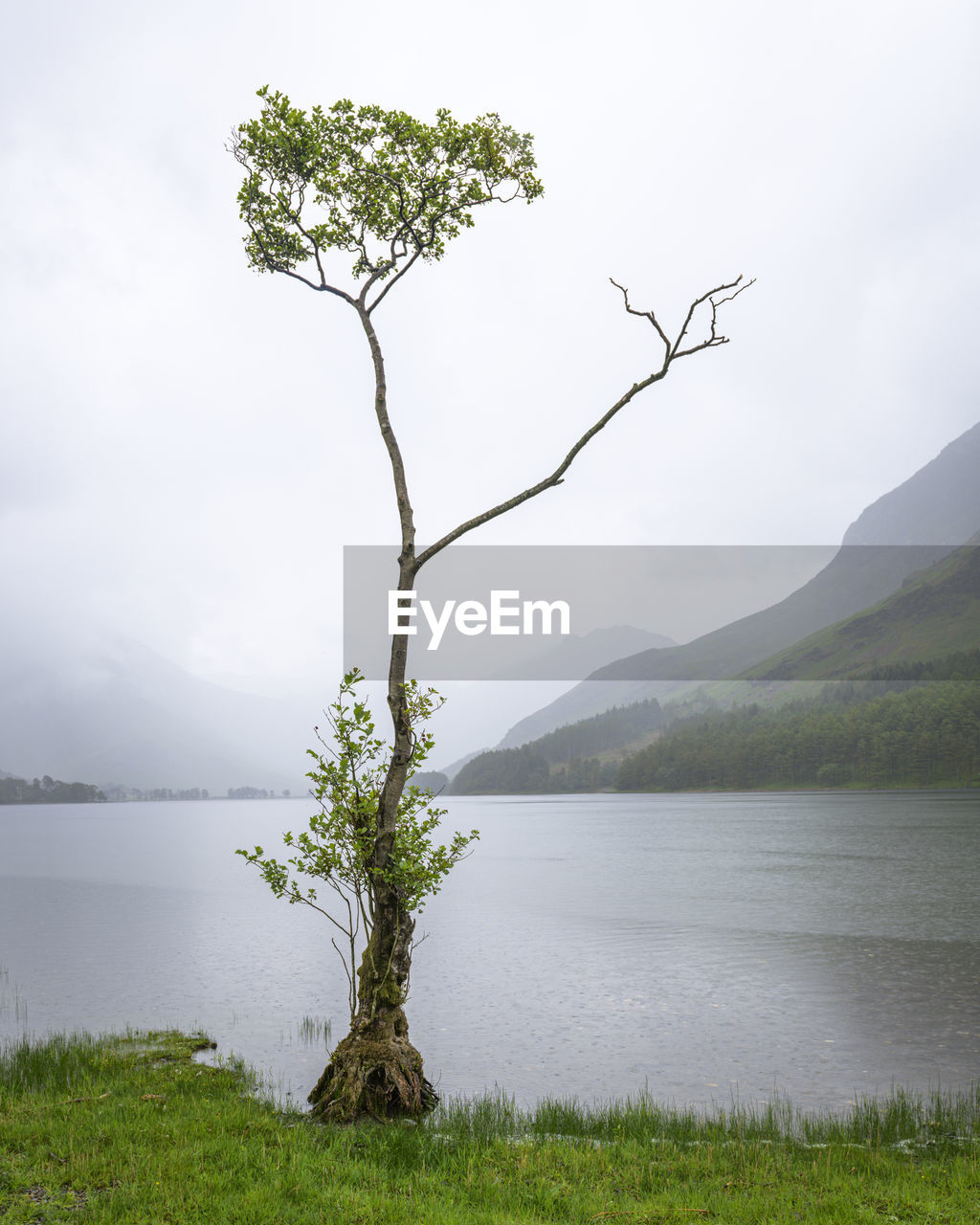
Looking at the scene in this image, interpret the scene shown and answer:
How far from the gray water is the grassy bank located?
3.07 meters

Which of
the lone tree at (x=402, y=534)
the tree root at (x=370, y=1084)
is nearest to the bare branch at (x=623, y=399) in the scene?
the lone tree at (x=402, y=534)

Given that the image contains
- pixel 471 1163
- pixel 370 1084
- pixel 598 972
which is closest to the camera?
pixel 471 1163

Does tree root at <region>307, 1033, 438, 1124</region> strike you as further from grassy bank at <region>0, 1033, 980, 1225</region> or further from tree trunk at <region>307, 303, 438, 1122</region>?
grassy bank at <region>0, 1033, 980, 1225</region>

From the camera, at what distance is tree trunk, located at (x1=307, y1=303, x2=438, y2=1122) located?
13180 millimetres

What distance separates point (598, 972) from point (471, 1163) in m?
19.6

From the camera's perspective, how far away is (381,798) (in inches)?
543

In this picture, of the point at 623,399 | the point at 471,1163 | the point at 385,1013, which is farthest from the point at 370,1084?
the point at 623,399

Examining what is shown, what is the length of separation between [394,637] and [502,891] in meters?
43.3

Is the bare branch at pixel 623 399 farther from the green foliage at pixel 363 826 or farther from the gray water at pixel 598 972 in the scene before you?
the gray water at pixel 598 972

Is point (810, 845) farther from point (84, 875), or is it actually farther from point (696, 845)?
point (84, 875)

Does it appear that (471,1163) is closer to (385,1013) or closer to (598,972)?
(385,1013)

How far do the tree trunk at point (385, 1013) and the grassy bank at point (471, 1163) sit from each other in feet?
→ 1.80

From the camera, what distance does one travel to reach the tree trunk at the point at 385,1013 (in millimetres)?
13180

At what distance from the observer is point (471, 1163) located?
10.9 meters
